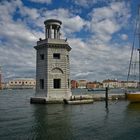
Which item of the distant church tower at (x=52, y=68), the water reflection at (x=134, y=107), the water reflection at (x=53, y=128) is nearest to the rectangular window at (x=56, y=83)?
the distant church tower at (x=52, y=68)

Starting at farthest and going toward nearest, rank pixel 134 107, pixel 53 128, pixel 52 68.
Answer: pixel 52 68, pixel 134 107, pixel 53 128

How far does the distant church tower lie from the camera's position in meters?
39.1

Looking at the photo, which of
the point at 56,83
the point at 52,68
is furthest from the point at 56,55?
the point at 56,83

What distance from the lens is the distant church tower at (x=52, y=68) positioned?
1540 inches

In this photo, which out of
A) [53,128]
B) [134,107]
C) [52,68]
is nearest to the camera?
[53,128]

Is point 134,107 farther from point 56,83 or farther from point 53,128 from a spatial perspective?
point 53,128

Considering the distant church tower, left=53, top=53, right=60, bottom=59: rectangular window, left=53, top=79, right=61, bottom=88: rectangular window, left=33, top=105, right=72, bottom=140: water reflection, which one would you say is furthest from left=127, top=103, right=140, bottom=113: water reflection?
left=53, top=53, right=60, bottom=59: rectangular window

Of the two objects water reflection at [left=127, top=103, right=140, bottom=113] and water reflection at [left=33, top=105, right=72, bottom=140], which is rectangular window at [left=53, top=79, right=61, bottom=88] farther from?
water reflection at [left=33, top=105, right=72, bottom=140]

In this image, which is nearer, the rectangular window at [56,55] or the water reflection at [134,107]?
the water reflection at [134,107]

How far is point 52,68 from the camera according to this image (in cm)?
3931

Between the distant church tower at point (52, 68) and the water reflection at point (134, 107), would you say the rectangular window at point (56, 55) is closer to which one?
the distant church tower at point (52, 68)

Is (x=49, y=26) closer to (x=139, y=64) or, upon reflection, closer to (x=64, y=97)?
(x=64, y=97)

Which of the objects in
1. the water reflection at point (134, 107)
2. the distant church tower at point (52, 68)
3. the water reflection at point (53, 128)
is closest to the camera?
the water reflection at point (53, 128)

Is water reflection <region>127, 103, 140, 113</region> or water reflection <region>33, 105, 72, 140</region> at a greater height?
water reflection <region>127, 103, 140, 113</region>
